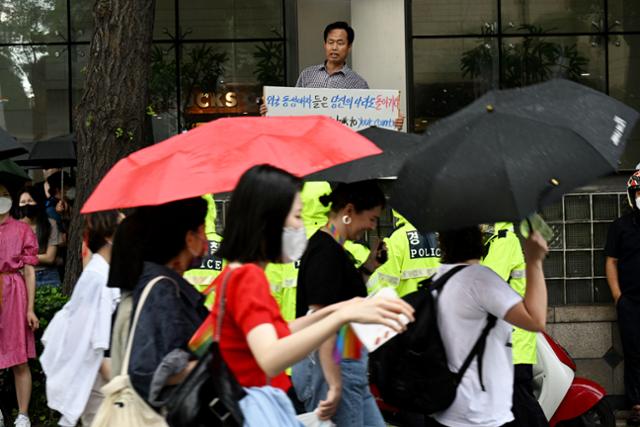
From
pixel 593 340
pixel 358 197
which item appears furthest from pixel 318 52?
pixel 358 197

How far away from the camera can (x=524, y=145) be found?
4.49 meters

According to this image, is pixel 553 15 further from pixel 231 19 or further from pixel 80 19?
pixel 80 19

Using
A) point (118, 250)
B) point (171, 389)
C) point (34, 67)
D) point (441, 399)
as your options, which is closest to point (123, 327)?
point (118, 250)

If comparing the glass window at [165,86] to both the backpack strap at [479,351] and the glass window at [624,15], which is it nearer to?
the glass window at [624,15]

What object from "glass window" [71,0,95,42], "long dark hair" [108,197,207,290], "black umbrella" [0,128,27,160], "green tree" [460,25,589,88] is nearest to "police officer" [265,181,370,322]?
"black umbrella" [0,128,27,160]

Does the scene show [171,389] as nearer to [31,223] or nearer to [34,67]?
[31,223]

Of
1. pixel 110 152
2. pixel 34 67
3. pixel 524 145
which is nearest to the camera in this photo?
pixel 524 145

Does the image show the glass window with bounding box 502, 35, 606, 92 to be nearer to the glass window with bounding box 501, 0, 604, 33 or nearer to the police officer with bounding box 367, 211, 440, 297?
the glass window with bounding box 501, 0, 604, 33

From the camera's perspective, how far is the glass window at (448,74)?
43.2 feet

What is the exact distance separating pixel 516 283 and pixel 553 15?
238 inches

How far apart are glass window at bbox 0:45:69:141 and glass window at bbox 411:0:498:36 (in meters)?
4.24

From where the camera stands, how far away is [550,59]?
44.0 feet

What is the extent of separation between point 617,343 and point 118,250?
749cm

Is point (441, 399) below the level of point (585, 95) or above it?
below
